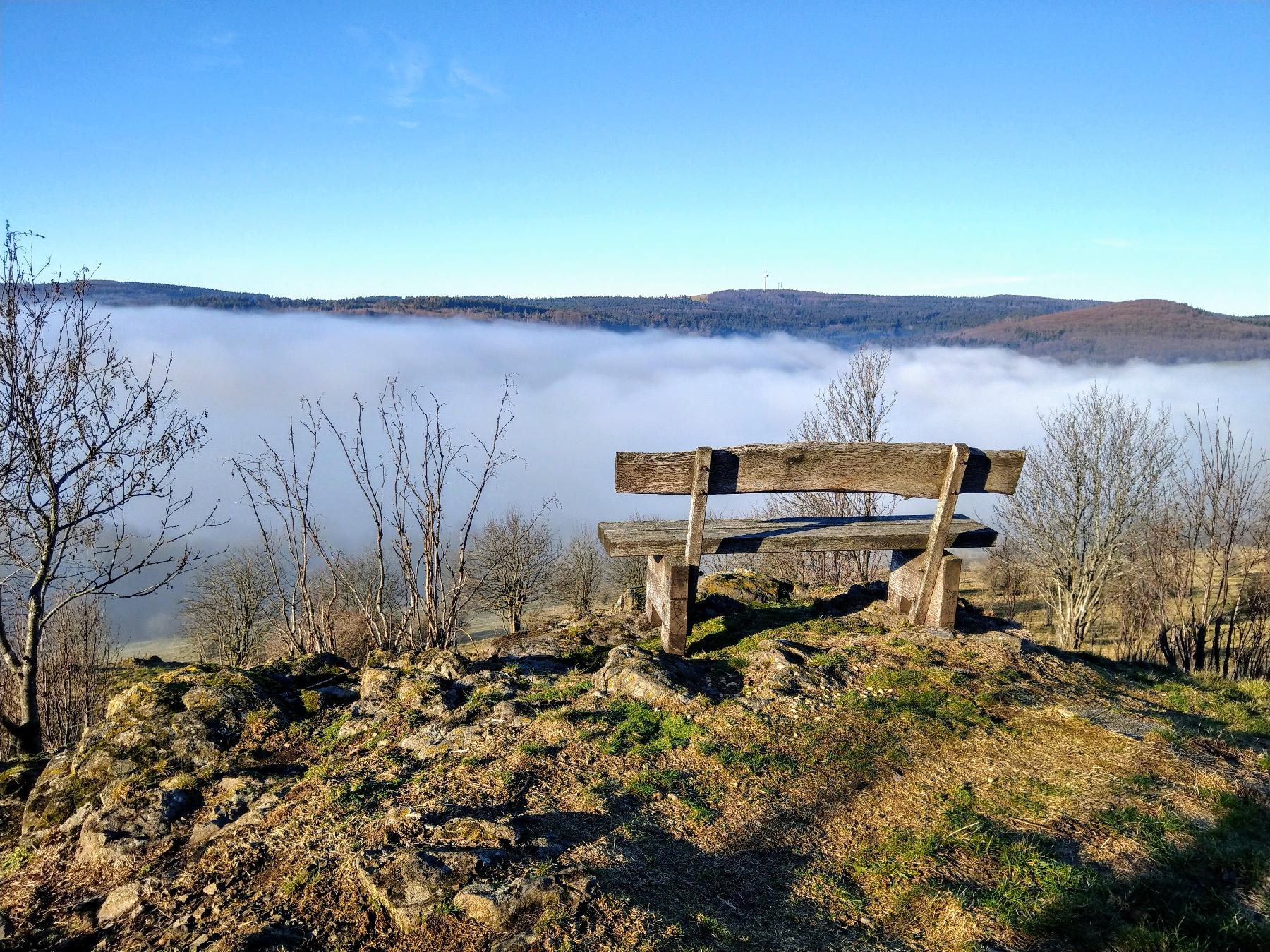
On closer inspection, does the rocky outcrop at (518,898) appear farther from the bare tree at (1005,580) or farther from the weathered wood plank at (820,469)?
the bare tree at (1005,580)

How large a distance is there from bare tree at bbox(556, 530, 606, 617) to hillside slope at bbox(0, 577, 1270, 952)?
3332 cm

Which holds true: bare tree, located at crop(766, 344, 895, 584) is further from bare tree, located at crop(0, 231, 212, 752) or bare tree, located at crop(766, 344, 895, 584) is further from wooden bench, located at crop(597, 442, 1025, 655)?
bare tree, located at crop(0, 231, 212, 752)

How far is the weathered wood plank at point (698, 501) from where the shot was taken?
595 cm

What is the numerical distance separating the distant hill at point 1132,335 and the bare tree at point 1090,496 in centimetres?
11299

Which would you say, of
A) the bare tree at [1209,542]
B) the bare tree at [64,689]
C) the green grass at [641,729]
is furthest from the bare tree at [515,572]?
the green grass at [641,729]

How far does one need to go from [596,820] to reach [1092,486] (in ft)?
79.5

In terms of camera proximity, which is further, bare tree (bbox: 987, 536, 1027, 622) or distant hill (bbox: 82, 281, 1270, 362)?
distant hill (bbox: 82, 281, 1270, 362)

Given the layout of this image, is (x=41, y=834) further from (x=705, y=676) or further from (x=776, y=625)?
(x=776, y=625)

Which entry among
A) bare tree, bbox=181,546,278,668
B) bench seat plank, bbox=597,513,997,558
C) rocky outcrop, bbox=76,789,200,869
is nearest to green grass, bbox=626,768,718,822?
bench seat plank, bbox=597,513,997,558

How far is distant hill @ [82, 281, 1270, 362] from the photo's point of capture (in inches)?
4668

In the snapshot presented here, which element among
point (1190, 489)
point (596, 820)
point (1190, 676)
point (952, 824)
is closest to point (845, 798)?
point (952, 824)

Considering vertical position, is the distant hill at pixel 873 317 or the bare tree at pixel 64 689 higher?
the distant hill at pixel 873 317

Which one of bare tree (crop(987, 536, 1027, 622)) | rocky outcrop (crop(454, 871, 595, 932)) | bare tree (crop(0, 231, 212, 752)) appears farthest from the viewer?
bare tree (crop(987, 536, 1027, 622))

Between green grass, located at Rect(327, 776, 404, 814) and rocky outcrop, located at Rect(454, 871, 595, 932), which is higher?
rocky outcrop, located at Rect(454, 871, 595, 932)
